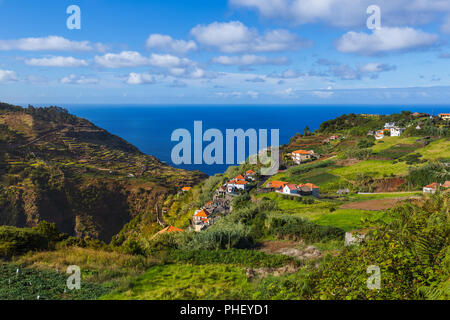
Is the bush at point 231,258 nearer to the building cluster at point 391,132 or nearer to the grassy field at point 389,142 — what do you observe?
the grassy field at point 389,142

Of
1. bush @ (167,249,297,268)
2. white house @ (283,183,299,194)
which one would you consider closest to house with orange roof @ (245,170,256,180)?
white house @ (283,183,299,194)

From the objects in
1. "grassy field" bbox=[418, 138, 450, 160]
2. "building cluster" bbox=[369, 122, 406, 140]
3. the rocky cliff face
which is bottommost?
the rocky cliff face

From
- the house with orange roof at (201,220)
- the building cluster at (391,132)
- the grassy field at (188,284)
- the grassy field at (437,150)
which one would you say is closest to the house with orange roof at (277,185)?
the house with orange roof at (201,220)

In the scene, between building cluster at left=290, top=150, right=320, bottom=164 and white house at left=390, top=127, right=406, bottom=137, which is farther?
white house at left=390, top=127, right=406, bottom=137

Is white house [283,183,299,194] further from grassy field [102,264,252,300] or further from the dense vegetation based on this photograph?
grassy field [102,264,252,300]
